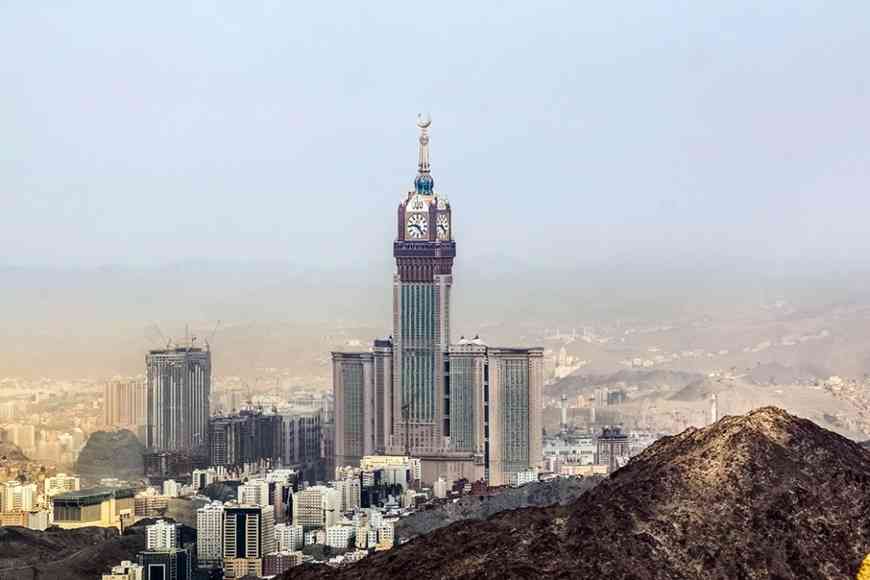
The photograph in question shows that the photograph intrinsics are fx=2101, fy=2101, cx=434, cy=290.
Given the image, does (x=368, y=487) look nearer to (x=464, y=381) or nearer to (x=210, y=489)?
(x=210, y=489)

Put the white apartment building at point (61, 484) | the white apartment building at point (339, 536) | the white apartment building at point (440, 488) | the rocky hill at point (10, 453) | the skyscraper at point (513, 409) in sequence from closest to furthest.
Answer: the white apartment building at point (339, 536) → the white apartment building at point (61, 484) → the rocky hill at point (10, 453) → the white apartment building at point (440, 488) → the skyscraper at point (513, 409)

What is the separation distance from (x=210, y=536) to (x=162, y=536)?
93 centimetres

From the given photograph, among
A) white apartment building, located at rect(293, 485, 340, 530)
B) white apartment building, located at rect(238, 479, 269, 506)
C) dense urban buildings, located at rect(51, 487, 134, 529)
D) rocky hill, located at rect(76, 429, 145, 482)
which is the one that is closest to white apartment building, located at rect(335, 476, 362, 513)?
white apartment building, located at rect(293, 485, 340, 530)

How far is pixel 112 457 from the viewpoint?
46.4m

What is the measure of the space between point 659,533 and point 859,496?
1633 millimetres

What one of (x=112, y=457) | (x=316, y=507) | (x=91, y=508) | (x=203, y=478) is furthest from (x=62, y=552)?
(x=203, y=478)

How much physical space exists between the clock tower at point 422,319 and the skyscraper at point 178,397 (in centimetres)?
514

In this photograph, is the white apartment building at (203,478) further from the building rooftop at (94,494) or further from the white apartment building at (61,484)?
the white apartment building at (61,484)

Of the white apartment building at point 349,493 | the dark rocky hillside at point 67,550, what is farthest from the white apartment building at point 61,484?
the white apartment building at point 349,493

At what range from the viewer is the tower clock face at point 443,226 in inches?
2130

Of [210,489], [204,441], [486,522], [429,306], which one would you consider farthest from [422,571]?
[429,306]

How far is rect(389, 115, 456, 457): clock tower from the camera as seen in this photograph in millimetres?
53469

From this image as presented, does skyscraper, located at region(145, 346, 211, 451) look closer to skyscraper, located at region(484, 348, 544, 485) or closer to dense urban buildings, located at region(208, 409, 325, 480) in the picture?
dense urban buildings, located at region(208, 409, 325, 480)

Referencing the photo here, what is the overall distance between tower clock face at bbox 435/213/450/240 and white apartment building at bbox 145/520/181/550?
20.4 metres
